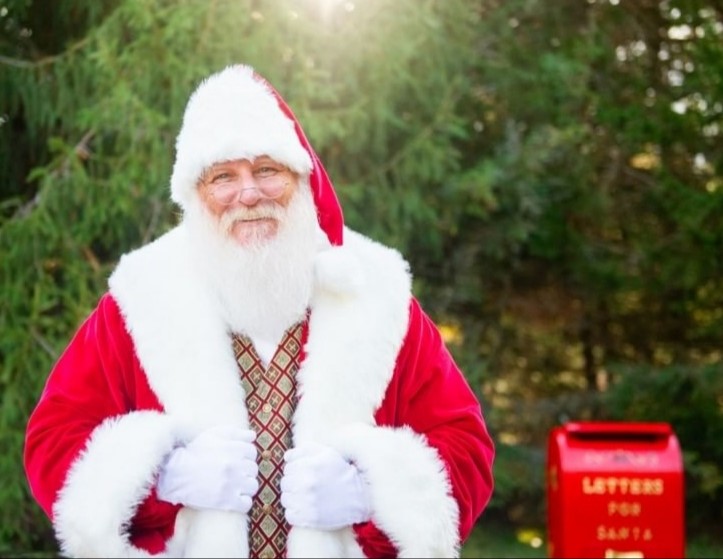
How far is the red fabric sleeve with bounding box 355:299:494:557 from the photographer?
113 inches

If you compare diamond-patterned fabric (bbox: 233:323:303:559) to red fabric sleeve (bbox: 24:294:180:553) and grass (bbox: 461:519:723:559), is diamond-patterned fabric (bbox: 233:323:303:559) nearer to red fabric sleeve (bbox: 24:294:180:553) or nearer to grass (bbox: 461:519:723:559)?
red fabric sleeve (bbox: 24:294:180:553)

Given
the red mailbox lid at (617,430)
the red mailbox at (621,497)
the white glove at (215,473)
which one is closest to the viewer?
the white glove at (215,473)

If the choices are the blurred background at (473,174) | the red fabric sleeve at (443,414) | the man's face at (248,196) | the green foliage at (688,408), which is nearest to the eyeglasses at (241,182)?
the man's face at (248,196)

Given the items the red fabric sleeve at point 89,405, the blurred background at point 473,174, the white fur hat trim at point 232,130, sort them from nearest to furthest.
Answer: the red fabric sleeve at point 89,405
the white fur hat trim at point 232,130
the blurred background at point 473,174

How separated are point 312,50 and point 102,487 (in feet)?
15.7

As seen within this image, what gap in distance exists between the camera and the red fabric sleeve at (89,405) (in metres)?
2.77

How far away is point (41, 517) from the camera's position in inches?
281

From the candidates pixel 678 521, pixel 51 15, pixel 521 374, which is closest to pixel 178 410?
pixel 678 521

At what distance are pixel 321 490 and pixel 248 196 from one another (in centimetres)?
64

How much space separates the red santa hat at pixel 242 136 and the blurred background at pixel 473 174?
11.4 feet

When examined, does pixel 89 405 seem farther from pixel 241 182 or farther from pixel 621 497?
pixel 621 497

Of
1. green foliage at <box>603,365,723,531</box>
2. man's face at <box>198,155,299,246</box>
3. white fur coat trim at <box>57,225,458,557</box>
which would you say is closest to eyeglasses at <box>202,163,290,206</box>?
man's face at <box>198,155,299,246</box>

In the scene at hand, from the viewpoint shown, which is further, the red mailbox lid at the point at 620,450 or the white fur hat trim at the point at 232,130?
the red mailbox lid at the point at 620,450

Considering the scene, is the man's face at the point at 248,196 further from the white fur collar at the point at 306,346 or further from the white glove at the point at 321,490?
the white glove at the point at 321,490
